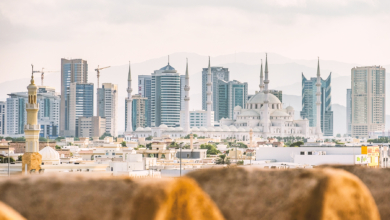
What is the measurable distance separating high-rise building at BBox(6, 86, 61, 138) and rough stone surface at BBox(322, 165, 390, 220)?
18224 centimetres

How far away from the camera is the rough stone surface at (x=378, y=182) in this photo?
3979mm

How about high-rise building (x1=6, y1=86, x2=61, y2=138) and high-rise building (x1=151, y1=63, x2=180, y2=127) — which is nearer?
high-rise building (x1=151, y1=63, x2=180, y2=127)

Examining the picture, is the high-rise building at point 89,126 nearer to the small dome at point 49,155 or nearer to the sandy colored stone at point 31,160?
the small dome at point 49,155

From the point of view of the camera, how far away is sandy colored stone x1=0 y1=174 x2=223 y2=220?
2812 mm

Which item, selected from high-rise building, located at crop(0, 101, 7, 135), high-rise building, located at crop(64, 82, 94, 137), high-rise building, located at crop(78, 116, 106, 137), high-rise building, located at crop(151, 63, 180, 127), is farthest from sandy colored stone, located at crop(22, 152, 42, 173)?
high-rise building, located at crop(0, 101, 7, 135)

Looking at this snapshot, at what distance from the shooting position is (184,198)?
9.54 ft

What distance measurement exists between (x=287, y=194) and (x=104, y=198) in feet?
2.84

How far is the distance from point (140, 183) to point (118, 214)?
15 cm

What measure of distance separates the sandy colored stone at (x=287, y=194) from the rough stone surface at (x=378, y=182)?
0.61 metres

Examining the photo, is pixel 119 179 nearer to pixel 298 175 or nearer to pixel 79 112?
pixel 298 175

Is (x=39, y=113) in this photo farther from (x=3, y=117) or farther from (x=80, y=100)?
(x=80, y=100)

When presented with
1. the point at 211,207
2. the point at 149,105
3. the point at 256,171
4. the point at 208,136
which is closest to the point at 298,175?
the point at 256,171

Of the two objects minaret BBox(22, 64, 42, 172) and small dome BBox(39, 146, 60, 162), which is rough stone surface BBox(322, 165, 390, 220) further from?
small dome BBox(39, 146, 60, 162)

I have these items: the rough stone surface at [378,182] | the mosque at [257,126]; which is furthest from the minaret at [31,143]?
the mosque at [257,126]
